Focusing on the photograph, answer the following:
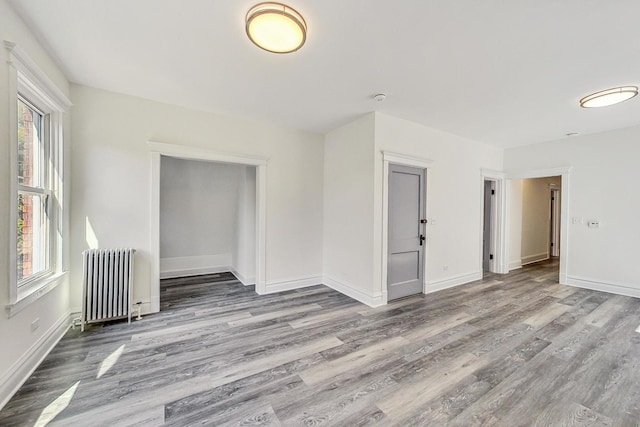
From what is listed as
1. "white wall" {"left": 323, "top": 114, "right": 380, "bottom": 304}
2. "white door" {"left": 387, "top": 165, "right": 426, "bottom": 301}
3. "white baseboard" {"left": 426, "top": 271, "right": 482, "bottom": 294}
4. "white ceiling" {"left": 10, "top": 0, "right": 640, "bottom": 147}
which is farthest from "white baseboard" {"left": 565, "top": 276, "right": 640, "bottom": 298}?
"white wall" {"left": 323, "top": 114, "right": 380, "bottom": 304}

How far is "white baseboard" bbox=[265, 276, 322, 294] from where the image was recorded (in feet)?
13.3

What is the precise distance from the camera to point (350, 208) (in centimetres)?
391

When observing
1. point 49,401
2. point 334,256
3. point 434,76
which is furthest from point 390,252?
point 49,401

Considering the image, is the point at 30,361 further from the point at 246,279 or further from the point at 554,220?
the point at 554,220

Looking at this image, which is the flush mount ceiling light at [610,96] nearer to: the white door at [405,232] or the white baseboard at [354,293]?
the white door at [405,232]

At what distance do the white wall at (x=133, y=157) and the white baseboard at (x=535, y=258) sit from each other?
6.01 meters

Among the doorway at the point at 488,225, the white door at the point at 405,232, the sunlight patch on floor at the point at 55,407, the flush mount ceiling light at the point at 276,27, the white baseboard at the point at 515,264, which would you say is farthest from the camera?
the white baseboard at the point at 515,264

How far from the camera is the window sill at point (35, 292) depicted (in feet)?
5.98

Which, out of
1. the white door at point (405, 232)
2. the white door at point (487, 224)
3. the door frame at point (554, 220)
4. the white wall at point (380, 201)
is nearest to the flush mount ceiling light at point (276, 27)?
the white wall at point (380, 201)

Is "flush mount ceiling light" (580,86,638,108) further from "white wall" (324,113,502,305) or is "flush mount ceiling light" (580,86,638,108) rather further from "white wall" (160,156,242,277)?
"white wall" (160,156,242,277)

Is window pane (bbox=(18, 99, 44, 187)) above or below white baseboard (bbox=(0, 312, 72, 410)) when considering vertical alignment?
above

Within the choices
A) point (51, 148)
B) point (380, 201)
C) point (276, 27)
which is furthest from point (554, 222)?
point (51, 148)

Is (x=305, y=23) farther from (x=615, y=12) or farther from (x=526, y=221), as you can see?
(x=526, y=221)

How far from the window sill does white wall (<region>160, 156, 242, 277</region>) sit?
243 cm
